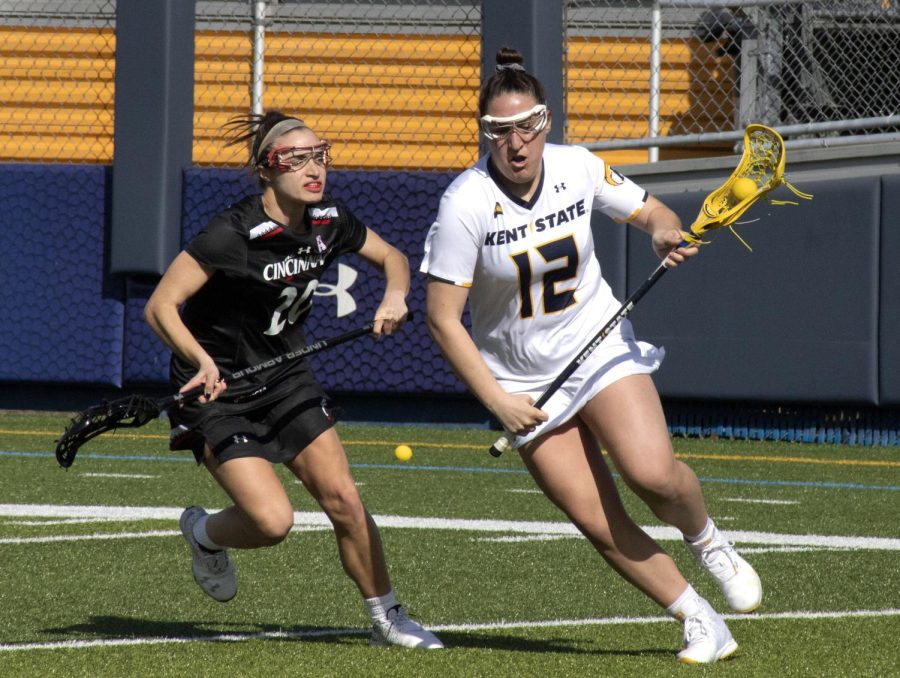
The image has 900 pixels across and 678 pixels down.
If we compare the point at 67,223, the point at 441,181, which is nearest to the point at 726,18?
the point at 441,181

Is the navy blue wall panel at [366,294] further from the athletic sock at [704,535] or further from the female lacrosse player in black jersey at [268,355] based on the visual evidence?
the athletic sock at [704,535]

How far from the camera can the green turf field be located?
15.0ft

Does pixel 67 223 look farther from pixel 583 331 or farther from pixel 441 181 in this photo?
pixel 583 331

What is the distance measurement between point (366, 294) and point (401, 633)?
319 inches

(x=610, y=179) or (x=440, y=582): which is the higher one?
(x=610, y=179)

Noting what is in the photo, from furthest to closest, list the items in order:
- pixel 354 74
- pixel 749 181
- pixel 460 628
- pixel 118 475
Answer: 1. pixel 354 74
2. pixel 118 475
3. pixel 460 628
4. pixel 749 181

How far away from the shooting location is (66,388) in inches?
529

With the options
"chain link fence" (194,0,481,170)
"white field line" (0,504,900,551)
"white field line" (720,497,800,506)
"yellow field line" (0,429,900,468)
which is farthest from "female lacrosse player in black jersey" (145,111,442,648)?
"chain link fence" (194,0,481,170)

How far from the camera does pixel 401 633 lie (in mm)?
4883

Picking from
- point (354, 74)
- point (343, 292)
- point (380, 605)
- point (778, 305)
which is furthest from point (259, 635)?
point (354, 74)

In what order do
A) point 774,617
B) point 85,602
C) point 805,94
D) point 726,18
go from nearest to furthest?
1. point 774,617
2. point 85,602
3. point 805,94
4. point 726,18

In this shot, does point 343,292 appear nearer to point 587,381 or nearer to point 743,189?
point 743,189

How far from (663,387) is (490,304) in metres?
7.53

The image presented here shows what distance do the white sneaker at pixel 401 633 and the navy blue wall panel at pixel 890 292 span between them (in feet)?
22.8
